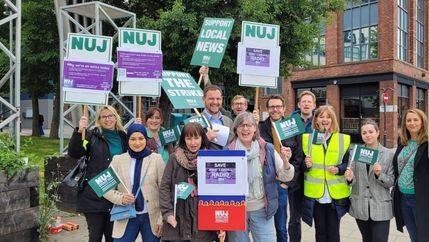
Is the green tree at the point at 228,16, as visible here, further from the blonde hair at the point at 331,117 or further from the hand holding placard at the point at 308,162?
the hand holding placard at the point at 308,162

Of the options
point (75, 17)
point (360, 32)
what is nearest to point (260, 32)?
point (75, 17)

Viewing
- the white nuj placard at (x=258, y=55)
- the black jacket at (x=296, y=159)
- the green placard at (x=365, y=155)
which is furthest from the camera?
the white nuj placard at (x=258, y=55)

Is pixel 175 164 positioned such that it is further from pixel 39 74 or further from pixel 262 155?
pixel 39 74

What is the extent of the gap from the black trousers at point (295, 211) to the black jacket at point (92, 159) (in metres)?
2.09

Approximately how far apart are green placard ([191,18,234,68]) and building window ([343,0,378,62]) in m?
25.3

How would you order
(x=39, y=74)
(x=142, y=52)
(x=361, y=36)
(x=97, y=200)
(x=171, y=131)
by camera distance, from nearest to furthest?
(x=97, y=200) → (x=171, y=131) → (x=142, y=52) → (x=39, y=74) → (x=361, y=36)

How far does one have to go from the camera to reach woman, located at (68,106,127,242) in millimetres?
4312

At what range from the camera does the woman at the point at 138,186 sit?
3.91 meters

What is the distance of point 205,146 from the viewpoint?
3867mm

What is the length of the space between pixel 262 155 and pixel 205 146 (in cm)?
57

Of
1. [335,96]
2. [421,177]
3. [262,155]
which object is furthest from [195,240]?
[335,96]

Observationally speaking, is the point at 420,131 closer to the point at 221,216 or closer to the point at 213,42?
the point at 221,216

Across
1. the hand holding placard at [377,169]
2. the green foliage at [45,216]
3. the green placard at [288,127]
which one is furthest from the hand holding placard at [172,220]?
the green foliage at [45,216]

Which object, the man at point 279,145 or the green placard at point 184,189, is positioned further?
the man at point 279,145
